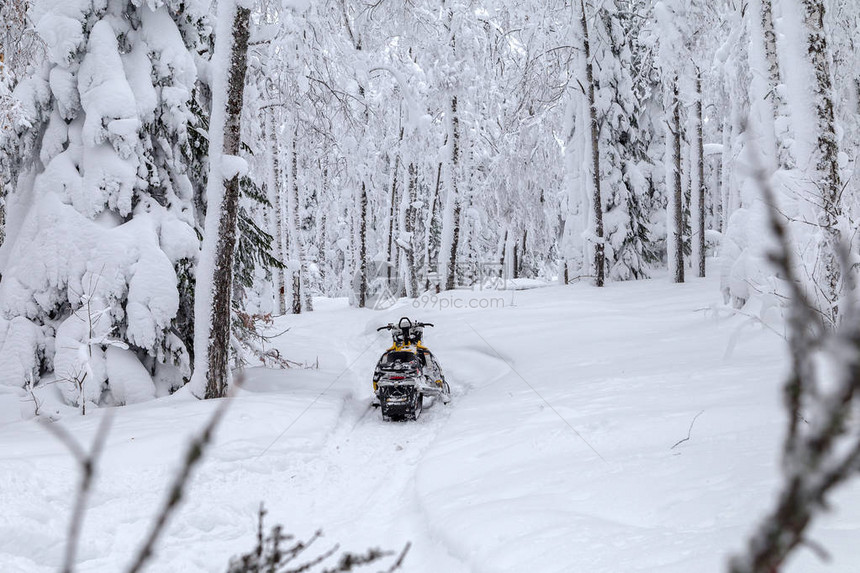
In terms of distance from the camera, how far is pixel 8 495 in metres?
4.86

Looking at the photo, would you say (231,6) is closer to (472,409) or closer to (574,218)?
(472,409)

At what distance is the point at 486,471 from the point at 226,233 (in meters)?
5.17

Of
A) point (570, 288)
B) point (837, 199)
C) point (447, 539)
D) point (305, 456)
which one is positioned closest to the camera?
point (447, 539)

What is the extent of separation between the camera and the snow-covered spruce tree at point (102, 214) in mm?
8531

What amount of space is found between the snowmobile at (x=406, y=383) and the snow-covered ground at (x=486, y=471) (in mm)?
228

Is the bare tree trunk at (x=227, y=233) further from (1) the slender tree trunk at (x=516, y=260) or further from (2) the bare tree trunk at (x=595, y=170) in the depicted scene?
(1) the slender tree trunk at (x=516, y=260)

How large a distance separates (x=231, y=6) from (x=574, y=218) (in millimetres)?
14418

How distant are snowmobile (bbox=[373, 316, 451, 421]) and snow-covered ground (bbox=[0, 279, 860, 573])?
23 cm

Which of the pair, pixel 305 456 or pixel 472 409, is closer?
pixel 305 456

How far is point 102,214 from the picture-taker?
916 cm

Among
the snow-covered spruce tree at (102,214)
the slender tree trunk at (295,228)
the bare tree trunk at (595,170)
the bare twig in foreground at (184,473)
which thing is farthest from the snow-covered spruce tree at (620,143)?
the bare twig in foreground at (184,473)

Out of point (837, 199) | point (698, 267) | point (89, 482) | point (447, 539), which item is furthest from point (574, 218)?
point (89, 482)

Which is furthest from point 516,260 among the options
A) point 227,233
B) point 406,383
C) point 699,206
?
point 227,233

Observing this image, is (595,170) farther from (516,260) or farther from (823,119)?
(516,260)
